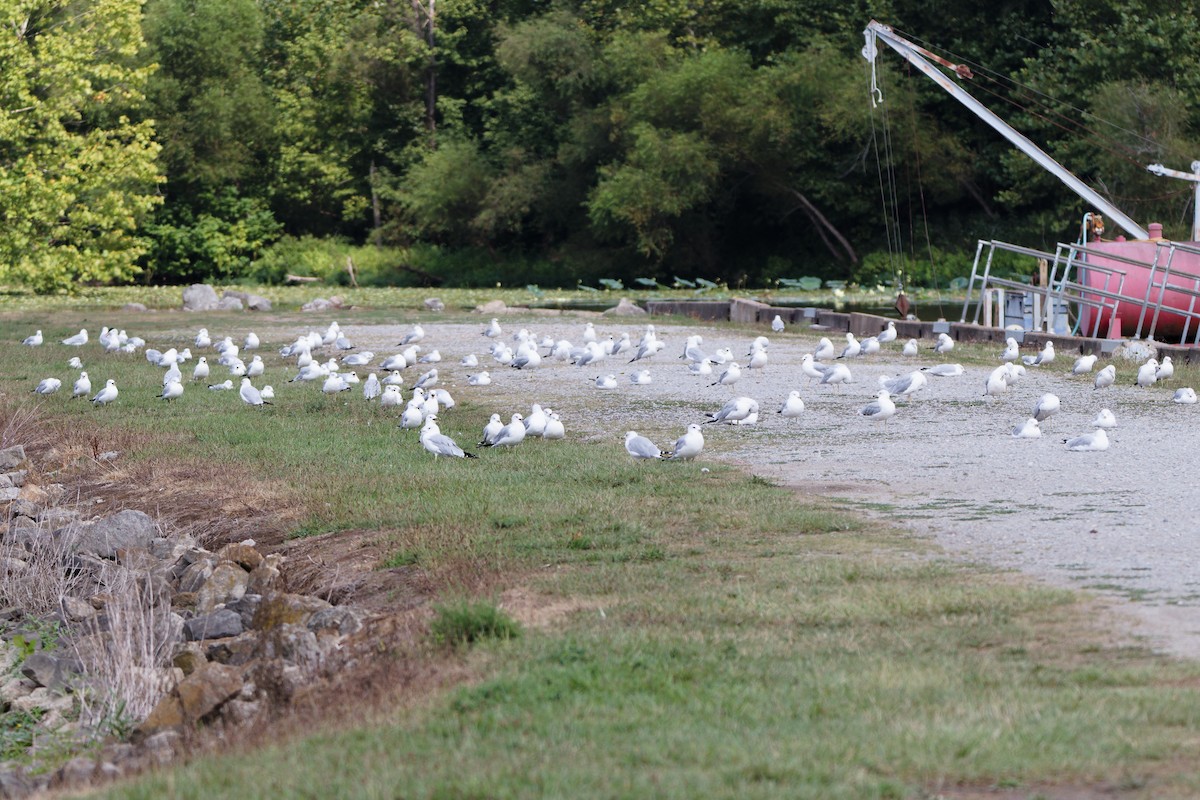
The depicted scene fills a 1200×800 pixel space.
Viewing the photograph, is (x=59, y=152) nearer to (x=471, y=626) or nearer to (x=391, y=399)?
(x=391, y=399)

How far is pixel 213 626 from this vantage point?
399 inches

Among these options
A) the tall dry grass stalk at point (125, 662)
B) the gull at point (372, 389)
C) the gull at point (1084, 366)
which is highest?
the gull at point (1084, 366)

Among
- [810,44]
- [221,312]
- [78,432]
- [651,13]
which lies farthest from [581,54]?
[78,432]

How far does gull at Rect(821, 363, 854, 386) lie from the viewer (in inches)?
774

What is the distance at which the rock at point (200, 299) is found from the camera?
4466cm

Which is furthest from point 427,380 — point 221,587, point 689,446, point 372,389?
point 221,587

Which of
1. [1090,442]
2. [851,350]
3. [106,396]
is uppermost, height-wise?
[1090,442]

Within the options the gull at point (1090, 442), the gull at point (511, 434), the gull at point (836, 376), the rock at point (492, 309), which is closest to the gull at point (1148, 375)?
the gull at point (836, 376)

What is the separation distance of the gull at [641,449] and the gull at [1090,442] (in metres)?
3.65

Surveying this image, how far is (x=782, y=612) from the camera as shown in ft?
27.0

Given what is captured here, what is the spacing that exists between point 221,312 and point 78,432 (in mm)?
26241

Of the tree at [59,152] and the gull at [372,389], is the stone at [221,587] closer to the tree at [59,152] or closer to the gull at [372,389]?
the gull at [372,389]

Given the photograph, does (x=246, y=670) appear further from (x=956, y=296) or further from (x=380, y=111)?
(x=380, y=111)

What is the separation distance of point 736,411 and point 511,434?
2.51 m
